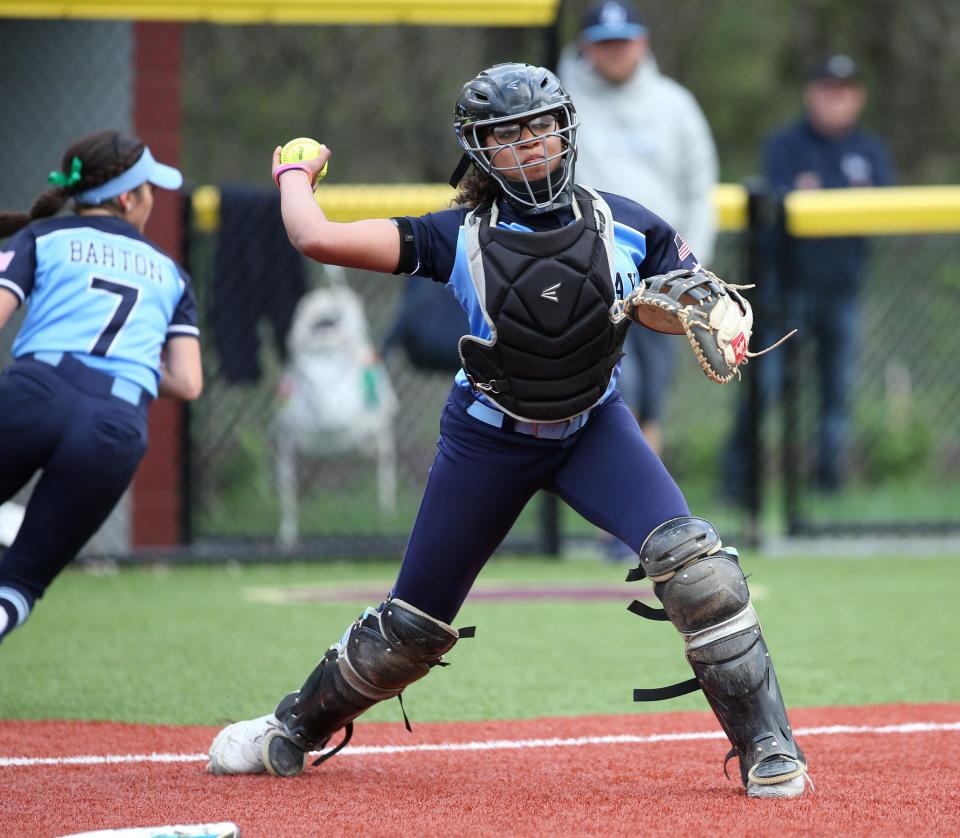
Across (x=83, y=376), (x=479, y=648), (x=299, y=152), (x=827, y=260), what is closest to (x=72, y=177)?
(x=83, y=376)

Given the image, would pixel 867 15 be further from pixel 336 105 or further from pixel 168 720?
pixel 168 720

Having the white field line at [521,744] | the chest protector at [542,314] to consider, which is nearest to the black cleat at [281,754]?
the white field line at [521,744]

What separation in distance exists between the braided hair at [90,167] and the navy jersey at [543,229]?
1.53m

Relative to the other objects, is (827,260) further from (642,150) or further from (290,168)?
(290,168)

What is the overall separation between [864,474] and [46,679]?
7.80 meters

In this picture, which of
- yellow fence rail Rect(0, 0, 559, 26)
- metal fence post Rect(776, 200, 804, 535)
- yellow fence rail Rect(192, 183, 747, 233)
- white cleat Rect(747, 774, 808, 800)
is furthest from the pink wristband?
metal fence post Rect(776, 200, 804, 535)

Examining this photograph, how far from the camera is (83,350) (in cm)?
479

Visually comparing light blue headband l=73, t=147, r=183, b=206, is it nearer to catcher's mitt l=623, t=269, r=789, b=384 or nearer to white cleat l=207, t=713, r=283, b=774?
white cleat l=207, t=713, r=283, b=774

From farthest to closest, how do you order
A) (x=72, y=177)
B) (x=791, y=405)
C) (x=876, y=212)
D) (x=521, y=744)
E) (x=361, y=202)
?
(x=791, y=405)
(x=876, y=212)
(x=361, y=202)
(x=72, y=177)
(x=521, y=744)

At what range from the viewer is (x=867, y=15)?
18.6m

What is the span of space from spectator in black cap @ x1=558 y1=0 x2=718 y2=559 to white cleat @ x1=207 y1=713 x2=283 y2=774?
4.39 meters

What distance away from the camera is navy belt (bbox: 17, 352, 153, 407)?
15.6 feet

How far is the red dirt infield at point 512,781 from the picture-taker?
11.1ft

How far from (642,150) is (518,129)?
4.62 metres
